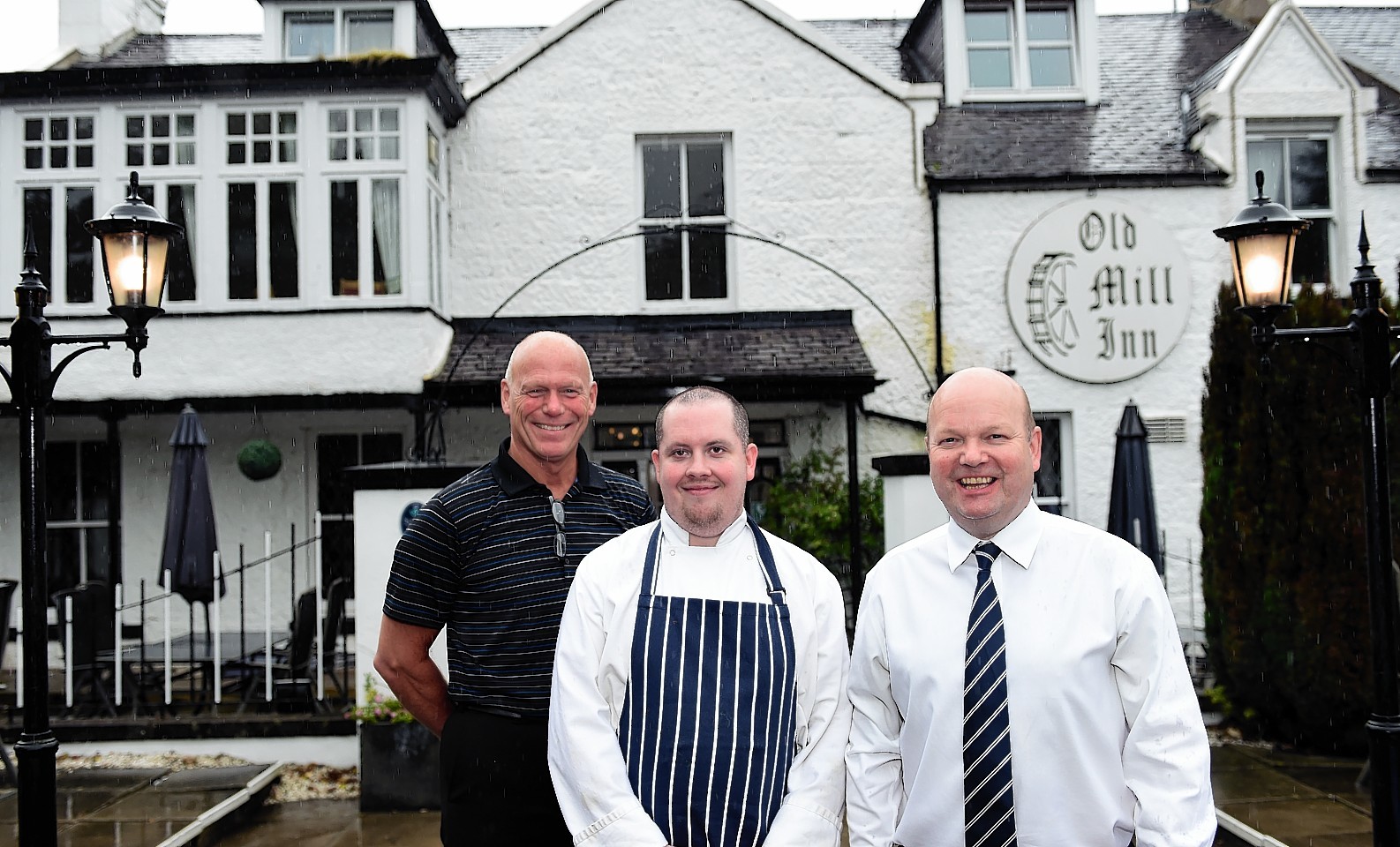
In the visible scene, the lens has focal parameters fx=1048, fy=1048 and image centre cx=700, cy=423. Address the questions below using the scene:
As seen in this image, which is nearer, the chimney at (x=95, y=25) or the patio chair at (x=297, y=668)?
the patio chair at (x=297, y=668)

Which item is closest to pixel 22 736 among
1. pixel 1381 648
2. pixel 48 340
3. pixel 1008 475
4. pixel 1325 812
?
pixel 48 340

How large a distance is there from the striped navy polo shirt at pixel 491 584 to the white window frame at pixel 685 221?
7.60 metres

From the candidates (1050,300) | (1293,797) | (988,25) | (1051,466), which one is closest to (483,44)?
(988,25)

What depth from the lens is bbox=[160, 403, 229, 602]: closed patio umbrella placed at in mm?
7469

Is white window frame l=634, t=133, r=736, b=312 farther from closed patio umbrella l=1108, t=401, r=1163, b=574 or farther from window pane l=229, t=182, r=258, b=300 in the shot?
closed patio umbrella l=1108, t=401, r=1163, b=574

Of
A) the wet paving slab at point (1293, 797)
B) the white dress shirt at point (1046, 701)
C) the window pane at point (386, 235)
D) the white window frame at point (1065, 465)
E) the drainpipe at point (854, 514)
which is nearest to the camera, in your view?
the white dress shirt at point (1046, 701)

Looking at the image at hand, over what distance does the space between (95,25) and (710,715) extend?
11867 mm

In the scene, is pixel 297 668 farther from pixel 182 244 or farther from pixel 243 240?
pixel 182 244

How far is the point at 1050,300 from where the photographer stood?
10391 mm

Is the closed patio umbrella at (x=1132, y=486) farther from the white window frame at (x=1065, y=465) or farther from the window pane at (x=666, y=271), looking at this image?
the window pane at (x=666, y=271)

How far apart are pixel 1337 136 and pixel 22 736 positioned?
12.0 m

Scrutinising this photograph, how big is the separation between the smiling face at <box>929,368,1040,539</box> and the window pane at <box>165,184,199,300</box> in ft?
29.8

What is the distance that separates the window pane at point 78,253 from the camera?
385 inches

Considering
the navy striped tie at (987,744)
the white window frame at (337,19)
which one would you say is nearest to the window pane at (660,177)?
the white window frame at (337,19)
